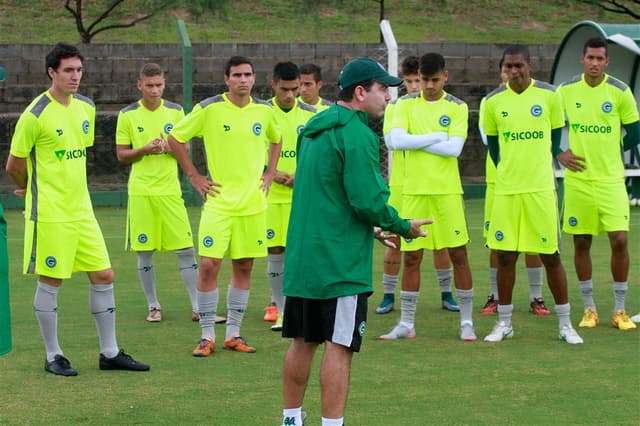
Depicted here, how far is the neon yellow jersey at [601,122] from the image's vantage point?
9648mm

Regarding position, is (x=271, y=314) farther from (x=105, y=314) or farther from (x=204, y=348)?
(x=105, y=314)

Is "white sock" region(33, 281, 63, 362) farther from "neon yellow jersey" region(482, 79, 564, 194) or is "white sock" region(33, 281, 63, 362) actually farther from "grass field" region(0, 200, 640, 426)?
"neon yellow jersey" region(482, 79, 564, 194)

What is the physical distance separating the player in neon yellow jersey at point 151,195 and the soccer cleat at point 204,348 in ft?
5.32

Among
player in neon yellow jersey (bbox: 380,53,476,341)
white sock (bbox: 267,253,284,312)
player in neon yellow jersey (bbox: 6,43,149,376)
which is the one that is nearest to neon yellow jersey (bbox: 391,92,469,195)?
player in neon yellow jersey (bbox: 380,53,476,341)

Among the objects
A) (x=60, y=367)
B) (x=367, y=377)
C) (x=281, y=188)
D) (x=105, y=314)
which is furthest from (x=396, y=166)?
(x=60, y=367)

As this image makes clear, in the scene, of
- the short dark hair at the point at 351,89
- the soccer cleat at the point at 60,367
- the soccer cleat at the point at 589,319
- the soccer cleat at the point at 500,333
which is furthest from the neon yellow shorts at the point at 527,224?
the soccer cleat at the point at 60,367

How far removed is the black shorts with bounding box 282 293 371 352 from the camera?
6.07 metres

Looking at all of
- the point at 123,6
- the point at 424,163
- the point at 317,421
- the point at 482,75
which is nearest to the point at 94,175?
the point at 482,75

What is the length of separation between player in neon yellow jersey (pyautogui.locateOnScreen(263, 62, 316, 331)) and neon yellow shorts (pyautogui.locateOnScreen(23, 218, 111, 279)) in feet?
7.52

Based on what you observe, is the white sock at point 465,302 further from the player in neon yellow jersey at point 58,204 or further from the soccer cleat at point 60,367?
the soccer cleat at point 60,367

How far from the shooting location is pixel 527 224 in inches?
355

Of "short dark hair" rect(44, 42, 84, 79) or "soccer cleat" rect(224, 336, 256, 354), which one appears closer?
"short dark hair" rect(44, 42, 84, 79)

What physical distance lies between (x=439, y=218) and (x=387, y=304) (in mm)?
1607

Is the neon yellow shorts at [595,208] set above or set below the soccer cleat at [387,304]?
above
